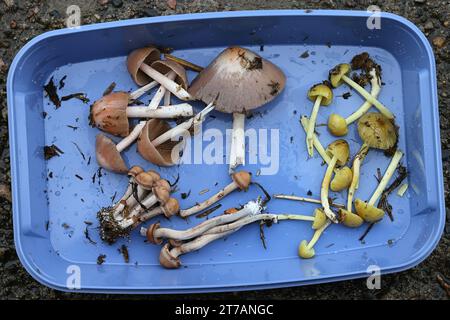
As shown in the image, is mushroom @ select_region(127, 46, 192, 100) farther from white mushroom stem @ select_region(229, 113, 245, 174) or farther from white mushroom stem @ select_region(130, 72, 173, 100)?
white mushroom stem @ select_region(229, 113, 245, 174)

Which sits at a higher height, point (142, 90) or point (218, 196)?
point (142, 90)

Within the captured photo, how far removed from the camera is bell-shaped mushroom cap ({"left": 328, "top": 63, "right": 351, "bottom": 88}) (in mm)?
1861

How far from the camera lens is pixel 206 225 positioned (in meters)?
1.79

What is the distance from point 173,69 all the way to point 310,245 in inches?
28.8

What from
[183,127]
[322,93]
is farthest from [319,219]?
[183,127]

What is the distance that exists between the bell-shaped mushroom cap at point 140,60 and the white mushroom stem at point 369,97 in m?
0.65

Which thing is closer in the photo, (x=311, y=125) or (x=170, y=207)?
(x=170, y=207)

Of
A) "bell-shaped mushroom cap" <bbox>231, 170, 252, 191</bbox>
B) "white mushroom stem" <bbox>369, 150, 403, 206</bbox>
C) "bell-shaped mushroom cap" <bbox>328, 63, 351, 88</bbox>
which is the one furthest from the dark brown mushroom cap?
"white mushroom stem" <bbox>369, 150, 403, 206</bbox>

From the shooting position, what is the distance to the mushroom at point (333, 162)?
1828mm

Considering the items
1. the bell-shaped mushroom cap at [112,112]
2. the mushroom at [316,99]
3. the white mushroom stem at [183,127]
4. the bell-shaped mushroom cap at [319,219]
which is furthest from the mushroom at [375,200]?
the bell-shaped mushroom cap at [112,112]

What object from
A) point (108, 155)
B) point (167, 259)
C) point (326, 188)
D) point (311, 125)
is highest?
point (311, 125)

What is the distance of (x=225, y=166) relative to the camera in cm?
189

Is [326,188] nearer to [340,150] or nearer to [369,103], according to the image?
[340,150]

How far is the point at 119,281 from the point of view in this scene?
1.80m
